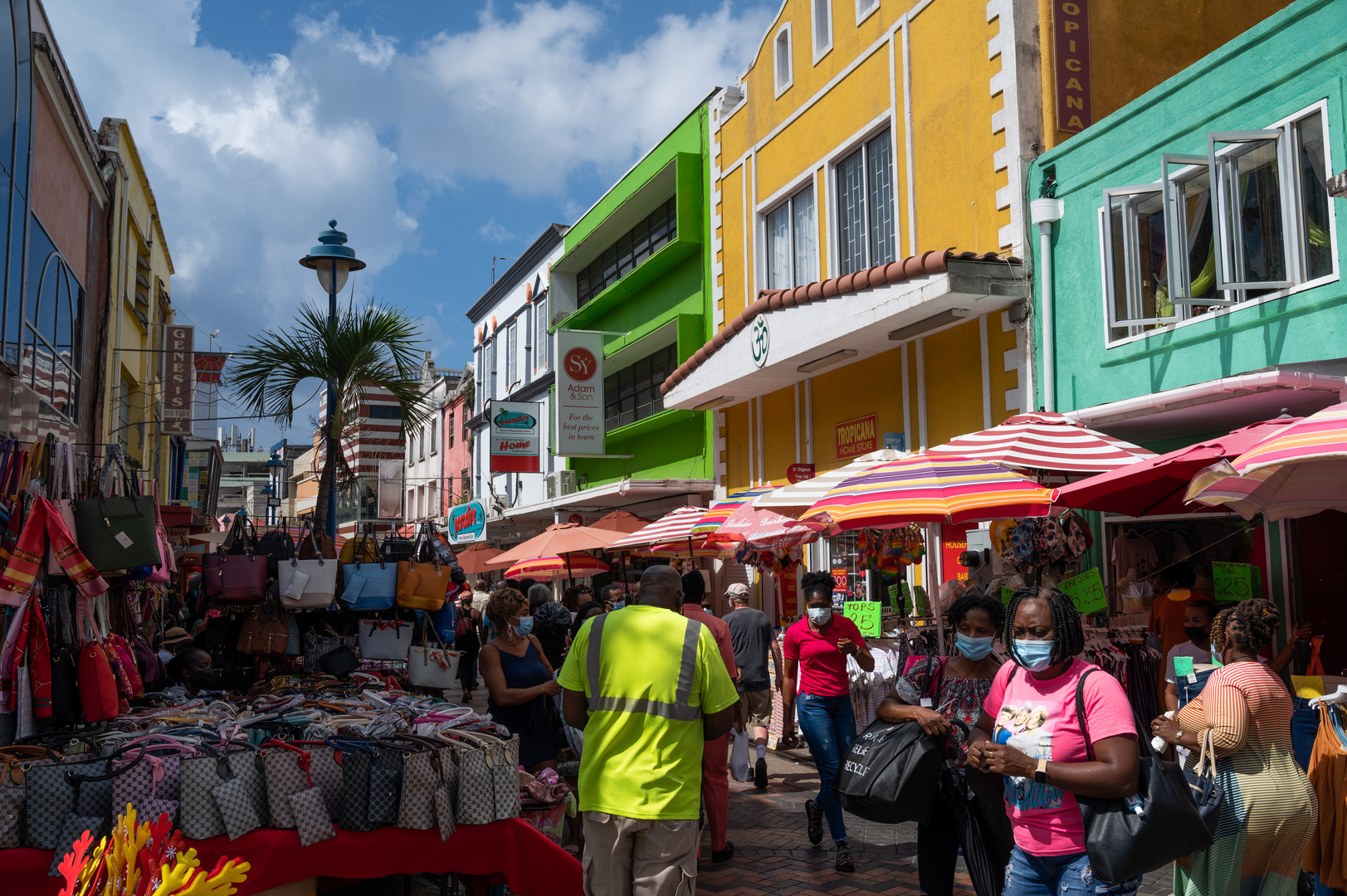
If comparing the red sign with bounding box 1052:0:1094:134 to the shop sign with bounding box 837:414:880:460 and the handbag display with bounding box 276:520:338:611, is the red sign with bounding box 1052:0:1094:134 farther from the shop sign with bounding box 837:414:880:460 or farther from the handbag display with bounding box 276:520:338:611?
the handbag display with bounding box 276:520:338:611

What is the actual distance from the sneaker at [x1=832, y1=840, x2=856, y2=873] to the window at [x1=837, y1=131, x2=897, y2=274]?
8.69m

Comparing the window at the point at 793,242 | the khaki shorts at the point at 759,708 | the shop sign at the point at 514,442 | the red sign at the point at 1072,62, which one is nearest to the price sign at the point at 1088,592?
the khaki shorts at the point at 759,708

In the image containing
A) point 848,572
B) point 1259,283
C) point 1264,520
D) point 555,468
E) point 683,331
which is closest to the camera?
point 1259,283

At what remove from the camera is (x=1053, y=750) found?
3697mm

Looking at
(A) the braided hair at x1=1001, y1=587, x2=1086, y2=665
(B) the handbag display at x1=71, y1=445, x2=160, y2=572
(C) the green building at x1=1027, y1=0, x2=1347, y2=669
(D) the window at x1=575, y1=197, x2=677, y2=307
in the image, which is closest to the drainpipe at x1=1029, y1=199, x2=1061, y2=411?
(C) the green building at x1=1027, y1=0, x2=1347, y2=669

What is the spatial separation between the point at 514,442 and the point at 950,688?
69.0 ft

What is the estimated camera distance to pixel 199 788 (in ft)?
15.9

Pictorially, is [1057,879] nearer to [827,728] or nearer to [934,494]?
[827,728]

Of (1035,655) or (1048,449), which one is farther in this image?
(1048,449)

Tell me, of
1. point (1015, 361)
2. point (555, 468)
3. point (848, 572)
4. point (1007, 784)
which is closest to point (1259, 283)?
point (1015, 361)

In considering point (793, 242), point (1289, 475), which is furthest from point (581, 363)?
point (1289, 475)

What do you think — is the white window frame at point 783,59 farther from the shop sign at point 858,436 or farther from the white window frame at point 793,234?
the shop sign at point 858,436

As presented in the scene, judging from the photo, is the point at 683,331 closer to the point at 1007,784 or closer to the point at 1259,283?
the point at 1259,283

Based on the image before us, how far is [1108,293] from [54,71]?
10902 millimetres
